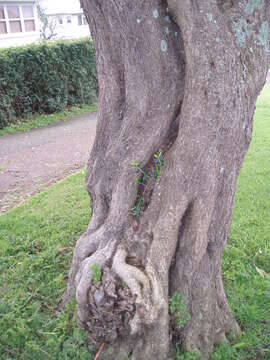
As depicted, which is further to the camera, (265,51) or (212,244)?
(212,244)

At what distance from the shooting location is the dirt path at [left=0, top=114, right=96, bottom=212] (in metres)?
6.36

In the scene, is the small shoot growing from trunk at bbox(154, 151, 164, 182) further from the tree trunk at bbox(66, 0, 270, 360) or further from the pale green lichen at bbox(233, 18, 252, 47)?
the pale green lichen at bbox(233, 18, 252, 47)

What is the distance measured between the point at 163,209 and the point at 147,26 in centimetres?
126

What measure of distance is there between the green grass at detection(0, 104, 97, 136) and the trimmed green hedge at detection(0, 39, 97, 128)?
202mm

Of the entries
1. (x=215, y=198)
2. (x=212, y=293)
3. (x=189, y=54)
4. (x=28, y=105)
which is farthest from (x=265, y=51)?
(x=28, y=105)

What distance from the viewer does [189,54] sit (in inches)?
92.2

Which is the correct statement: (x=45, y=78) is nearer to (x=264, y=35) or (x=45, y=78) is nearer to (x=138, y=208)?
(x=138, y=208)

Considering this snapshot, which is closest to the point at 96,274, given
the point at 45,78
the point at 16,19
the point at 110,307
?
the point at 110,307

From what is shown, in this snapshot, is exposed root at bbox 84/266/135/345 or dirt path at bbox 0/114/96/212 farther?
dirt path at bbox 0/114/96/212

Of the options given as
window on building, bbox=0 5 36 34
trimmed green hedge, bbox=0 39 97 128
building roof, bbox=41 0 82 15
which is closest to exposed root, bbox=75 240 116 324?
trimmed green hedge, bbox=0 39 97 128

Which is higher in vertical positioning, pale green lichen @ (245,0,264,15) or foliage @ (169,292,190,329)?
pale green lichen @ (245,0,264,15)

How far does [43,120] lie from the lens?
10.9 m

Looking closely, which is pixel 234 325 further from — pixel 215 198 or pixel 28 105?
pixel 28 105

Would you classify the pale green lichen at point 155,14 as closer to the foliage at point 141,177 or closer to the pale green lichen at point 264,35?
the pale green lichen at point 264,35
